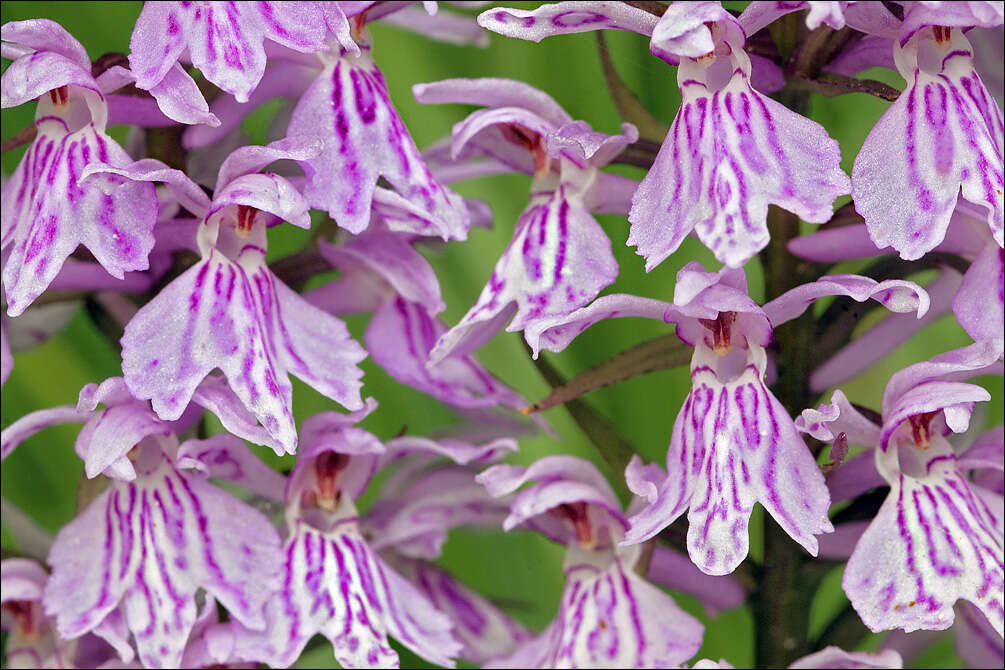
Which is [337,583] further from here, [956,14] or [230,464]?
[956,14]

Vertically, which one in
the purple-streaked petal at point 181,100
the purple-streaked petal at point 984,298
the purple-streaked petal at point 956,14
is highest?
the purple-streaked petal at point 956,14

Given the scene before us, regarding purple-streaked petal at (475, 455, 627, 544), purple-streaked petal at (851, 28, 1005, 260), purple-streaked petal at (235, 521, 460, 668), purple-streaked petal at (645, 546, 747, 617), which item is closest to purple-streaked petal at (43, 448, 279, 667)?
purple-streaked petal at (235, 521, 460, 668)

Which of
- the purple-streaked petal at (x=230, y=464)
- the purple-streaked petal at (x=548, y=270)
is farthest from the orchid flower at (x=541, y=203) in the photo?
the purple-streaked petal at (x=230, y=464)

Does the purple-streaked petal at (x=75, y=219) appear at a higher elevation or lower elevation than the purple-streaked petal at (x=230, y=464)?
higher

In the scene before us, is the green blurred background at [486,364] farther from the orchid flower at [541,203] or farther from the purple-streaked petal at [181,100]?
the purple-streaked petal at [181,100]

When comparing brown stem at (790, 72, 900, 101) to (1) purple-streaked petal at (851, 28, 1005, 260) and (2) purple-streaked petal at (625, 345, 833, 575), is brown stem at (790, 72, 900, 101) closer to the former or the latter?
(1) purple-streaked petal at (851, 28, 1005, 260)
